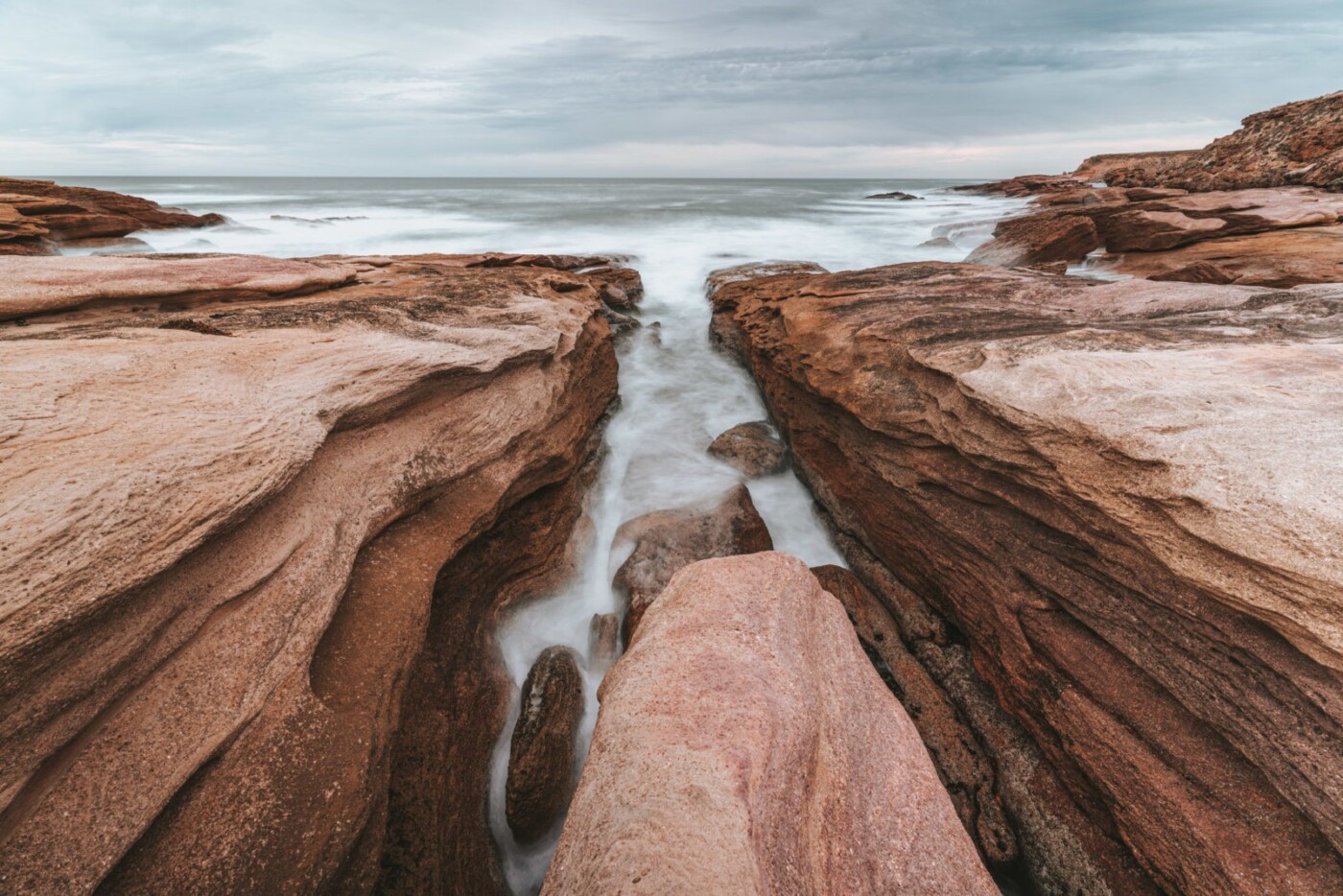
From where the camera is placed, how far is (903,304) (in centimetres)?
542

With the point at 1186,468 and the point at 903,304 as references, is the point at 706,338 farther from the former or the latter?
the point at 1186,468

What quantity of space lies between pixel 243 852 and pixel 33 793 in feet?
2.17

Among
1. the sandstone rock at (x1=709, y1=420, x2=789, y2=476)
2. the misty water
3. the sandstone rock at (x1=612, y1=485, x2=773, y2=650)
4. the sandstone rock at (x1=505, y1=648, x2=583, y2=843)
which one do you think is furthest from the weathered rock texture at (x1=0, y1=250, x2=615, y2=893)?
the sandstone rock at (x1=709, y1=420, x2=789, y2=476)

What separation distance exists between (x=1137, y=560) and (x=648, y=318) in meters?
10.1

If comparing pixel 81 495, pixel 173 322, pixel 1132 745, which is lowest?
pixel 1132 745

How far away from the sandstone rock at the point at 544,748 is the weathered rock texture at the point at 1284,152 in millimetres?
17667

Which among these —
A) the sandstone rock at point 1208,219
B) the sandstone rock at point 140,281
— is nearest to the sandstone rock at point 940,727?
the sandstone rock at point 140,281

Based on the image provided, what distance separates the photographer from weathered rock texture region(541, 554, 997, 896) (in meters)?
1.72

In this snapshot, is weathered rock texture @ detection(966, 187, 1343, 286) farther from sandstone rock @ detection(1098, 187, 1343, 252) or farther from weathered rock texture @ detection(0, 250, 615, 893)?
weathered rock texture @ detection(0, 250, 615, 893)

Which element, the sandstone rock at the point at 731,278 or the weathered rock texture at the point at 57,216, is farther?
the sandstone rock at the point at 731,278

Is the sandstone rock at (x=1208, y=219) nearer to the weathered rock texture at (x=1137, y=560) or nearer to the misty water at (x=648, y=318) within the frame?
the misty water at (x=648, y=318)

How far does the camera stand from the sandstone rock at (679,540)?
452 cm

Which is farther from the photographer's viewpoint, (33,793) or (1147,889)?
(1147,889)

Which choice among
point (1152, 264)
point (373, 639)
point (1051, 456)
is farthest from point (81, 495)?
point (1152, 264)
